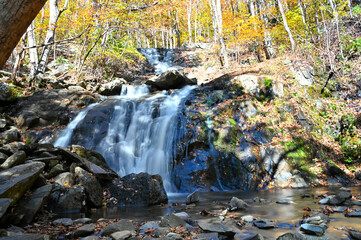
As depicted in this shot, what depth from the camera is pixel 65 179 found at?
5273mm

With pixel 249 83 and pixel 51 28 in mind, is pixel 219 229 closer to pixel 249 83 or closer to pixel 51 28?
pixel 249 83

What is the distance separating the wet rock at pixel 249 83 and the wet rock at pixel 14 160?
30.3ft

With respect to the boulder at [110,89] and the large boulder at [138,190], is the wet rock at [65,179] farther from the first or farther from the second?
the boulder at [110,89]

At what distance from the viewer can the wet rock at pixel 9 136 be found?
7988mm

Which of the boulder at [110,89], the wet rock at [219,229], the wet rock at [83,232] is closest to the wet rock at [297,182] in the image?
the wet rock at [219,229]

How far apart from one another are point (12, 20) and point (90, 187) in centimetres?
468

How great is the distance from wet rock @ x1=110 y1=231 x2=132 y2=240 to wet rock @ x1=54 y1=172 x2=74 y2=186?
290 cm

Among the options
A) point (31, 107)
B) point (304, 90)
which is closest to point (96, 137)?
point (31, 107)

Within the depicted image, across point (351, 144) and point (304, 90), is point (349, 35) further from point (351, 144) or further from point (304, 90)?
point (351, 144)

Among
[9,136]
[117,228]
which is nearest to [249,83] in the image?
[117,228]

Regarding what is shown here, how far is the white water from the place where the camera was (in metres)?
23.8

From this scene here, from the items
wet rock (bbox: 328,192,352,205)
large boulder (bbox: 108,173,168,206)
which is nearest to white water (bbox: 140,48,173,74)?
large boulder (bbox: 108,173,168,206)

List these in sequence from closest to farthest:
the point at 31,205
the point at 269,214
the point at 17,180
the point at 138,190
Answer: the point at 17,180 → the point at 31,205 → the point at 269,214 → the point at 138,190

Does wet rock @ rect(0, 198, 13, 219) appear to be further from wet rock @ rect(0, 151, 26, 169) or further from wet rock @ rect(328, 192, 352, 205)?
wet rock @ rect(328, 192, 352, 205)
